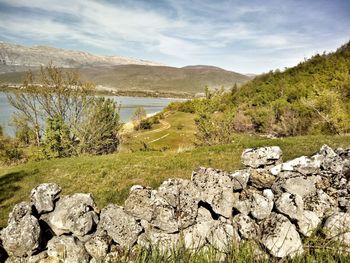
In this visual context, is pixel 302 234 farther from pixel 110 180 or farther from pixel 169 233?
pixel 110 180

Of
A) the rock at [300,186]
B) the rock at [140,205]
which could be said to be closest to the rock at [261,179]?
the rock at [300,186]

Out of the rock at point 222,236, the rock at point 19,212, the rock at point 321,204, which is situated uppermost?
the rock at point 321,204

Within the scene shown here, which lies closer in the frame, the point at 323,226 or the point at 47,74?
the point at 323,226

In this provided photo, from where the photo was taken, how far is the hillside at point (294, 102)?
30.4 metres

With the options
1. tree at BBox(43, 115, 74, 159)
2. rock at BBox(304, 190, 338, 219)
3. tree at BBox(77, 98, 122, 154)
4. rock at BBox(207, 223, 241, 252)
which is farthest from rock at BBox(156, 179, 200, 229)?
tree at BBox(77, 98, 122, 154)

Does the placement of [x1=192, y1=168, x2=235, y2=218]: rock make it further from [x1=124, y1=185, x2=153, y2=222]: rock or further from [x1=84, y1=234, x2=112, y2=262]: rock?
[x1=84, y1=234, x2=112, y2=262]: rock

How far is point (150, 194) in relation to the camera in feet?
18.9

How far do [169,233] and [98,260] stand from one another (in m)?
1.35

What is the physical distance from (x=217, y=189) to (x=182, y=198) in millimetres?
744

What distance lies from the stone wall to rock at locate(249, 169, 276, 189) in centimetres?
19

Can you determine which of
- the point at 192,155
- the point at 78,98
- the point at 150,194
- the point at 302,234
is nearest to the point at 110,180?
the point at 192,155

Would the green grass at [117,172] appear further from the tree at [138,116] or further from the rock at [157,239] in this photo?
the tree at [138,116]

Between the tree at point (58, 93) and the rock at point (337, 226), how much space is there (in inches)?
1233

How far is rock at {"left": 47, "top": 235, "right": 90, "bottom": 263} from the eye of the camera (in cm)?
499
